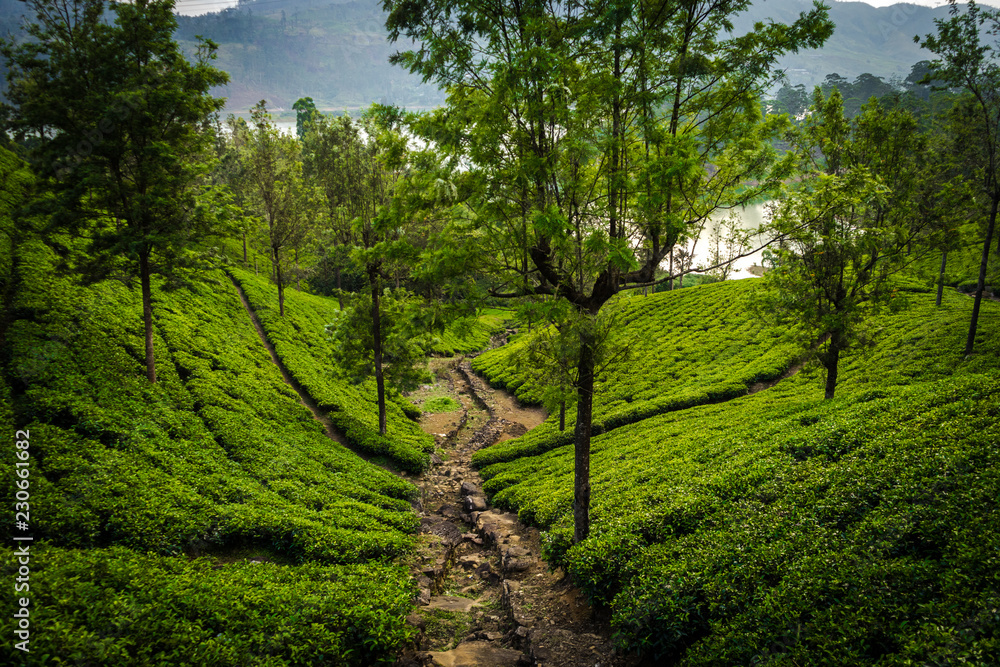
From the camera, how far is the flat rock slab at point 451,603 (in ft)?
37.5

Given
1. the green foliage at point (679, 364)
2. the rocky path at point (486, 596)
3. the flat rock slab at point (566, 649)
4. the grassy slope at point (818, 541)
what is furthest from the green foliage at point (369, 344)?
the flat rock slab at point (566, 649)

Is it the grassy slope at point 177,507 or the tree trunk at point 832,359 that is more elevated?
the tree trunk at point 832,359

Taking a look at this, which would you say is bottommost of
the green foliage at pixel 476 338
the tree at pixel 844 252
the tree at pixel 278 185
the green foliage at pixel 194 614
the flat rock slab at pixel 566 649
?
the flat rock slab at pixel 566 649

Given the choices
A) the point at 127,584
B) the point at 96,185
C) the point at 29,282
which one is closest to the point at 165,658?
the point at 127,584

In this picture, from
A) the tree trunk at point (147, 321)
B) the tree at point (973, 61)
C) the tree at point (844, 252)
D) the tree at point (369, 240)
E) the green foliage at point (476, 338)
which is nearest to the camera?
the tree trunk at point (147, 321)

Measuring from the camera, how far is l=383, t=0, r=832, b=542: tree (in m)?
8.74

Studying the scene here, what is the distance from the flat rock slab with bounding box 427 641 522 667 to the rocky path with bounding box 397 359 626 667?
20mm

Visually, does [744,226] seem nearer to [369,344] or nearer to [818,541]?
[369,344]

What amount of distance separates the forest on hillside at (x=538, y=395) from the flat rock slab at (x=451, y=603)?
0.18 meters

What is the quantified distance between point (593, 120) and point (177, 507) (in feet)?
42.8

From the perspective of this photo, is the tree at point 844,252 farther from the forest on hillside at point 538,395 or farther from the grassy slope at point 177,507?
the grassy slope at point 177,507

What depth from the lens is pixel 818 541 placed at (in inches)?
300

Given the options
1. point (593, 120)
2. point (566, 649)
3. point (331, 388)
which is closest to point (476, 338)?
point (331, 388)

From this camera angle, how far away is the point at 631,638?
7797mm
